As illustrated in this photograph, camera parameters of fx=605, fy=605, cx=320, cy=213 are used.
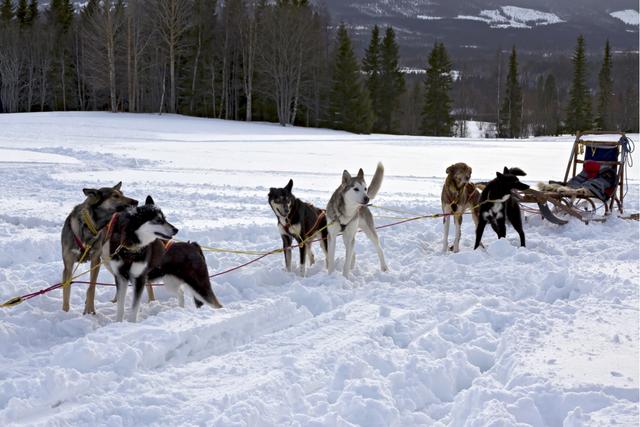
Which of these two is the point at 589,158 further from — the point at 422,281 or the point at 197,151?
the point at 197,151

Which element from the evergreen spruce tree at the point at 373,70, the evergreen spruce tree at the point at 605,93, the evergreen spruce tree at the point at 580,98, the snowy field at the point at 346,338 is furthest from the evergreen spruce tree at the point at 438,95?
the snowy field at the point at 346,338

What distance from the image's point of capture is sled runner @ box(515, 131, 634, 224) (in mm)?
8547

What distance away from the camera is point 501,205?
753cm

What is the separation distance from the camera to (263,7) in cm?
3909

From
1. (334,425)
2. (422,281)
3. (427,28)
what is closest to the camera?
(334,425)

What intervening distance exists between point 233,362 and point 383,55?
41930 mm

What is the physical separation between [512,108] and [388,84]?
13756 millimetres

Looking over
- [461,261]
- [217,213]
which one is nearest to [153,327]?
[461,261]

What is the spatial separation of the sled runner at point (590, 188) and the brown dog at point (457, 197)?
1.95ft

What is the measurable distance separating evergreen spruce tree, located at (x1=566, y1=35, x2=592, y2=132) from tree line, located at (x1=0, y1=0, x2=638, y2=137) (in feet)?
0.27

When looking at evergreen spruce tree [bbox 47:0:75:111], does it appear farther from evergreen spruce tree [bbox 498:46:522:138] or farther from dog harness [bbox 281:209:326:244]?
dog harness [bbox 281:209:326:244]

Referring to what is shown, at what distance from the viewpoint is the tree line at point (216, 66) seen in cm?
3656

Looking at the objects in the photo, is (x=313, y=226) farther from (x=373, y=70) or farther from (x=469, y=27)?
(x=469, y=27)

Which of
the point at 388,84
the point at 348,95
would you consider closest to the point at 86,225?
the point at 348,95
